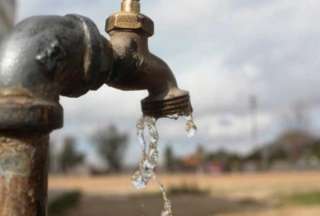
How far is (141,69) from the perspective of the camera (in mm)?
1332

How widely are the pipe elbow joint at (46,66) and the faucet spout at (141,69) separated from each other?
0.11 m

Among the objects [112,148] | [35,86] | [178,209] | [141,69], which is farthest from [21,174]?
[112,148]

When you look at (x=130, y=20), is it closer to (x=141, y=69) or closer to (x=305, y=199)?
(x=141, y=69)

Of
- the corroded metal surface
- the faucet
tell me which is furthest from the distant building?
the corroded metal surface

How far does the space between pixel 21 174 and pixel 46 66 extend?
21cm

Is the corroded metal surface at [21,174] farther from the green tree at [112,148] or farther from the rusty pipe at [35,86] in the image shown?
the green tree at [112,148]

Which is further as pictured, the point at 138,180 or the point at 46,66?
the point at 138,180

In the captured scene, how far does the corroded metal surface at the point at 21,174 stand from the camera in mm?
1013

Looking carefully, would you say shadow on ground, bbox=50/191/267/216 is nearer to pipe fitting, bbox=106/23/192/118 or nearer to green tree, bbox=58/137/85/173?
pipe fitting, bbox=106/23/192/118

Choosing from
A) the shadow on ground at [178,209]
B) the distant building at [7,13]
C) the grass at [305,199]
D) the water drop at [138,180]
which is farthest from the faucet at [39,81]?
the grass at [305,199]

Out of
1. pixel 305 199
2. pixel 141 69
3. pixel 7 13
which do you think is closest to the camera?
pixel 141 69

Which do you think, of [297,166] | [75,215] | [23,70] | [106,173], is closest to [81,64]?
[23,70]

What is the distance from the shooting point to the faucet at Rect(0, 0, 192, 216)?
1.02m

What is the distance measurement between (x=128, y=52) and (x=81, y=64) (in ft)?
0.59
